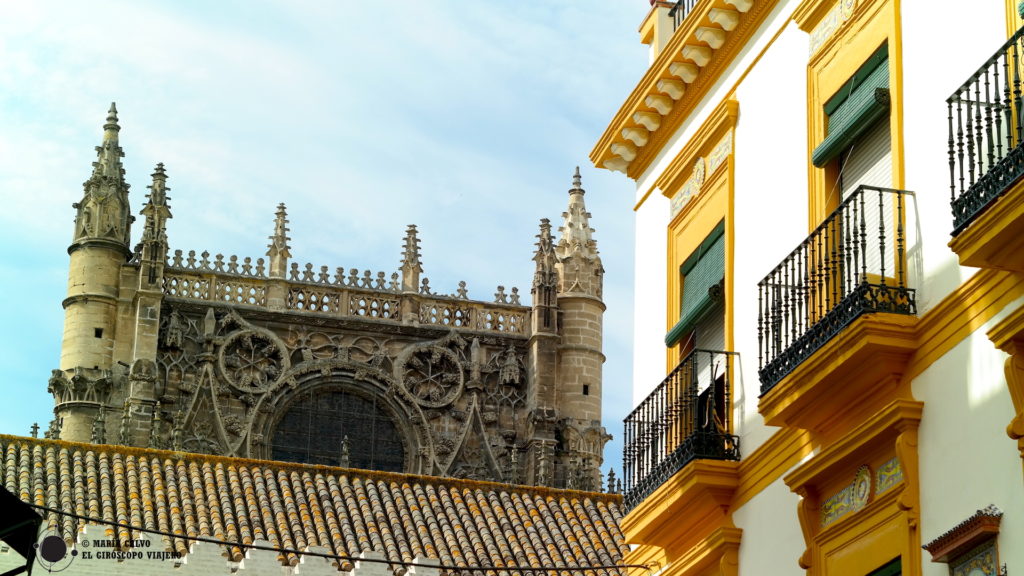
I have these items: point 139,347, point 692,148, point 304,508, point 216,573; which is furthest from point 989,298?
point 139,347

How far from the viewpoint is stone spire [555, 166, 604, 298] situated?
4841cm

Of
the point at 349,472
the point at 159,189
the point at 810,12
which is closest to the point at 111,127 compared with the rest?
the point at 159,189

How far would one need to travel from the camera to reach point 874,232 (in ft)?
38.7

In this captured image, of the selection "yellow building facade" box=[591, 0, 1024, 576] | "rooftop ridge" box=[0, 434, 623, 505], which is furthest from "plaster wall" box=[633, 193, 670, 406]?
"rooftop ridge" box=[0, 434, 623, 505]

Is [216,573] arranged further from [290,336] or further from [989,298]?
[290,336]

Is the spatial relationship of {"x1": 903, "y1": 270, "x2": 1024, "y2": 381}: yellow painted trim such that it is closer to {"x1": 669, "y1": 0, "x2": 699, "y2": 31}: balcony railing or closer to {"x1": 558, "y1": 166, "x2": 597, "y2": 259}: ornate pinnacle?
{"x1": 669, "y1": 0, "x2": 699, "y2": 31}: balcony railing

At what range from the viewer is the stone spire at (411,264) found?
156ft

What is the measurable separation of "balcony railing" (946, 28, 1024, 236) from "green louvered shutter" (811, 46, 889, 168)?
3.70ft

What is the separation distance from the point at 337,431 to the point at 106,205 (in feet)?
24.1

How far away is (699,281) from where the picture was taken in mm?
15289

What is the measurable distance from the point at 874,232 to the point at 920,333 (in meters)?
1.00

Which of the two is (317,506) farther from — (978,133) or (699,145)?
(978,133)

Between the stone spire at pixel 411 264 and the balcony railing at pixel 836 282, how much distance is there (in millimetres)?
34412

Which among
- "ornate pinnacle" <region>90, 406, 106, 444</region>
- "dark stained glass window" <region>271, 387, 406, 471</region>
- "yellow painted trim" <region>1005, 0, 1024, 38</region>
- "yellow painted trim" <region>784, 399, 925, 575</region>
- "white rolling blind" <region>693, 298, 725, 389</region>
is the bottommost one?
"yellow painted trim" <region>784, 399, 925, 575</region>
